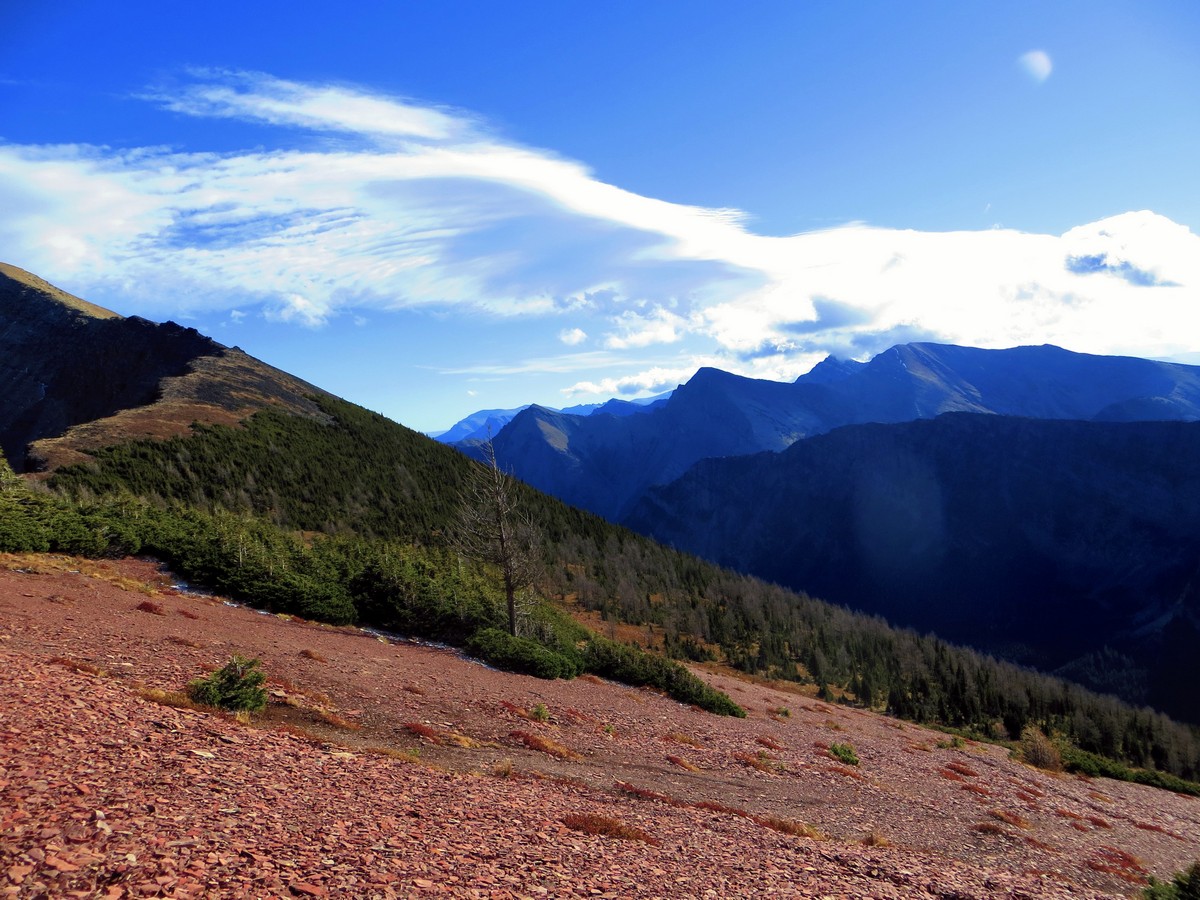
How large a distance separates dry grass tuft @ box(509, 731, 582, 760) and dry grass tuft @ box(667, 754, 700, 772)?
3.16m

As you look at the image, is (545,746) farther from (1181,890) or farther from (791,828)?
(1181,890)

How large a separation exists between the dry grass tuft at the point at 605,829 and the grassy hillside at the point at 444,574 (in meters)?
16.0

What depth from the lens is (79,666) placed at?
38.1ft

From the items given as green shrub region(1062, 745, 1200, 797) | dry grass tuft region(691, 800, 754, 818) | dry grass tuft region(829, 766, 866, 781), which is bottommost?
green shrub region(1062, 745, 1200, 797)

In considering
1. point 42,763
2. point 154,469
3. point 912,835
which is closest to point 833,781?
point 912,835

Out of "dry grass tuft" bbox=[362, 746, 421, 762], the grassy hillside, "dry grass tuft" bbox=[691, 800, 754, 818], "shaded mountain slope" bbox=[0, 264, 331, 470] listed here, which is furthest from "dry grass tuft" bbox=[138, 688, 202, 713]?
"shaded mountain slope" bbox=[0, 264, 331, 470]

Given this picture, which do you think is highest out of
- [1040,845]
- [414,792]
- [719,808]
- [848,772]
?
[414,792]

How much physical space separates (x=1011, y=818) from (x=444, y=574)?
25.7 m

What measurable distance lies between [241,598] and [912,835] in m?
24.5

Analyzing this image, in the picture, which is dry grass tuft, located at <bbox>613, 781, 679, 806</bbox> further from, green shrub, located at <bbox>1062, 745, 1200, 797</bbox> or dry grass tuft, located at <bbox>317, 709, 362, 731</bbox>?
green shrub, located at <bbox>1062, 745, 1200, 797</bbox>

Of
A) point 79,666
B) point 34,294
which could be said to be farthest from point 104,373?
point 79,666

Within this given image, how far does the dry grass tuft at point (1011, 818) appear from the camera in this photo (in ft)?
60.3

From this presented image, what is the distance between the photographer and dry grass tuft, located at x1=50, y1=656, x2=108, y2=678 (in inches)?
450

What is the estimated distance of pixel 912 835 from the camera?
1489cm
